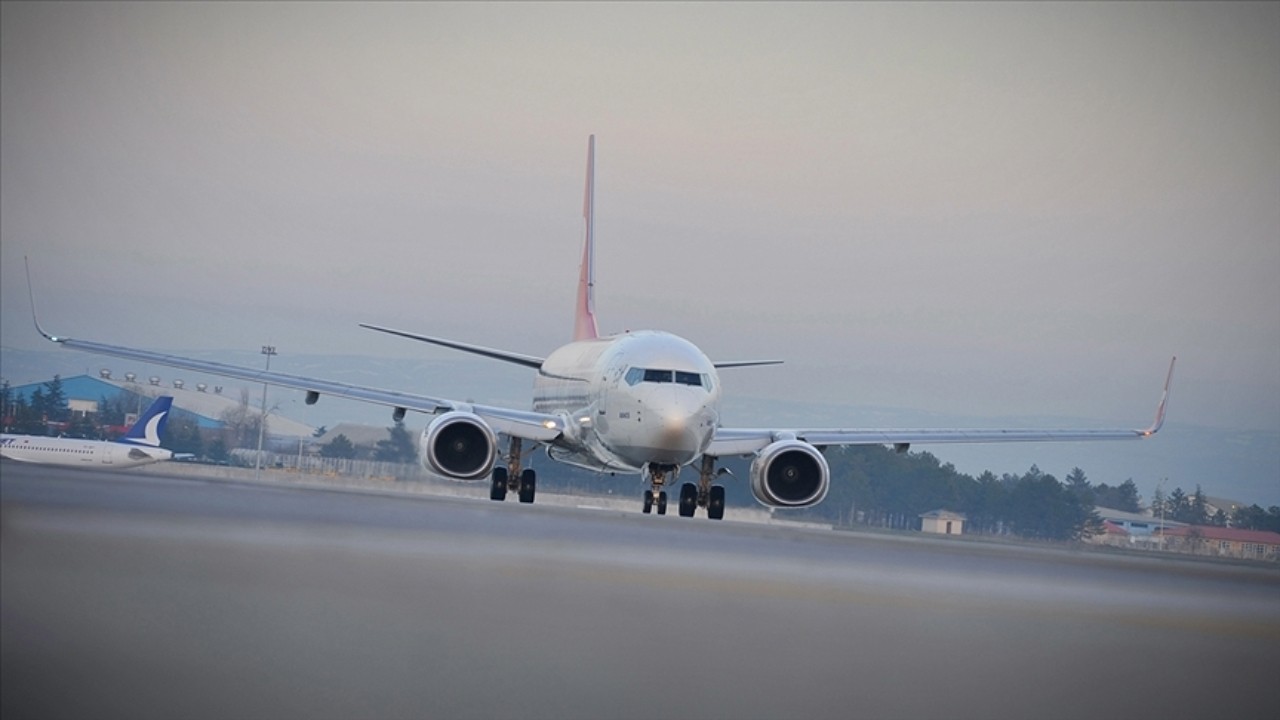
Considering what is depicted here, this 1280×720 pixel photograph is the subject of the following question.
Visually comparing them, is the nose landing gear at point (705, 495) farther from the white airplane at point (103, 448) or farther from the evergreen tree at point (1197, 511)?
the white airplane at point (103, 448)

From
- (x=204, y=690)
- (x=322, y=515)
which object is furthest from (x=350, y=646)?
(x=322, y=515)

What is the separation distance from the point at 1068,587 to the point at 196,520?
7.95 meters

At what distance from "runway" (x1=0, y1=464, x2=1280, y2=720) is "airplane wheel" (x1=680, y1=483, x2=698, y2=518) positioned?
17.0 metres

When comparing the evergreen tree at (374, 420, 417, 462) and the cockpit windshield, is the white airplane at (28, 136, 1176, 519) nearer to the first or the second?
the cockpit windshield

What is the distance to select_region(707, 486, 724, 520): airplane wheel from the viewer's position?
3189 cm

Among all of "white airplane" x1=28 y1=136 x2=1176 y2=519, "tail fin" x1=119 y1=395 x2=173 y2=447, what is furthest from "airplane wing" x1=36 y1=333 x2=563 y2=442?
"tail fin" x1=119 y1=395 x2=173 y2=447

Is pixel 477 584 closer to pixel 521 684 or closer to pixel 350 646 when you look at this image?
pixel 350 646

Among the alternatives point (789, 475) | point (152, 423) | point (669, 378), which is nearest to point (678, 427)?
point (669, 378)

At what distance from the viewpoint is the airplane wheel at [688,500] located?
106ft

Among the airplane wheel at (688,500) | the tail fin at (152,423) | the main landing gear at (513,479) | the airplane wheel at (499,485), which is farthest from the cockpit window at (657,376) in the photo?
the tail fin at (152,423)

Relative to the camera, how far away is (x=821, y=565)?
15.4m

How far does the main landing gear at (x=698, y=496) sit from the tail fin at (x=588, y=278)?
1071cm

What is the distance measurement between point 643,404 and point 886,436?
7.93 m

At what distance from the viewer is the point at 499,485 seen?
3375 centimetres
